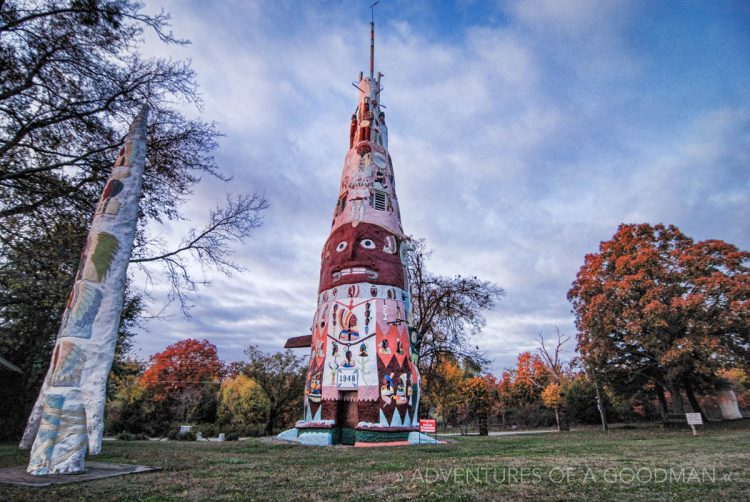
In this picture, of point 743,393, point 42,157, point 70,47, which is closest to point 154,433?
point 42,157

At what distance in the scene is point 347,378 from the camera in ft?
48.0

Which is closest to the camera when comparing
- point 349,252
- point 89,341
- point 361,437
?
point 89,341

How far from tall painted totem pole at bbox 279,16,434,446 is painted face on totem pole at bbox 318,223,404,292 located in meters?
0.04

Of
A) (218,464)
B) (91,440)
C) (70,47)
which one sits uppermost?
(70,47)

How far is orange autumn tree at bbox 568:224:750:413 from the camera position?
18.7m

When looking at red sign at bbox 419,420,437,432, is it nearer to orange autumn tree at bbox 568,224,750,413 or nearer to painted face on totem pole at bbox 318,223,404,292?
painted face on totem pole at bbox 318,223,404,292

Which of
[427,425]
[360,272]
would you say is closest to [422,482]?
[427,425]

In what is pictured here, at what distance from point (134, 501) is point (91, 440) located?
274 centimetres

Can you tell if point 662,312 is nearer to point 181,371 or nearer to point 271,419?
point 271,419

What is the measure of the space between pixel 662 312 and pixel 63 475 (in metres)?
23.6

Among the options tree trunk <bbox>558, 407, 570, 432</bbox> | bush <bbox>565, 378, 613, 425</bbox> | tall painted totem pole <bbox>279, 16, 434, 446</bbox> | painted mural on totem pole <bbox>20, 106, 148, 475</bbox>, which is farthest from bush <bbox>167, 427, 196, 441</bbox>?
bush <bbox>565, 378, 613, 425</bbox>

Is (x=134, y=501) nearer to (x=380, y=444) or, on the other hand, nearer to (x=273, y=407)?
(x=380, y=444)

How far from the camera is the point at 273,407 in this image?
31359 mm

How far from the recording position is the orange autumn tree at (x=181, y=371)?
4003cm
